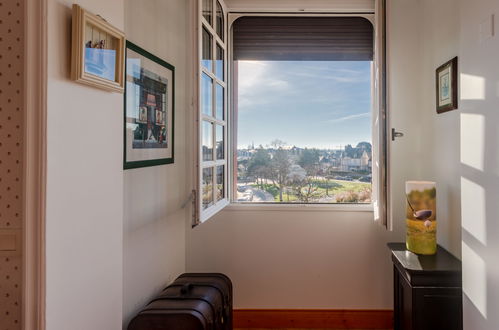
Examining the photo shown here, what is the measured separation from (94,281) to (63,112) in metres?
0.64

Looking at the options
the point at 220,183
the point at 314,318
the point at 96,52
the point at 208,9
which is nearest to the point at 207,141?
the point at 220,183

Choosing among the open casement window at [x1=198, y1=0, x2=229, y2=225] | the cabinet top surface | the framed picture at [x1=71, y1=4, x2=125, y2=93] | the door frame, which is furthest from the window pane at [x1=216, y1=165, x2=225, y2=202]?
the door frame

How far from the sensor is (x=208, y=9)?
205cm

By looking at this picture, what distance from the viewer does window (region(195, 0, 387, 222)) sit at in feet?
8.71

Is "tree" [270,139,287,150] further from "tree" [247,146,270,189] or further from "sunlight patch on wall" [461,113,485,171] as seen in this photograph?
"sunlight patch on wall" [461,113,485,171]

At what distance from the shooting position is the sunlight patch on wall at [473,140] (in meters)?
1.38

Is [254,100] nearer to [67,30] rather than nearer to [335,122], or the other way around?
[335,122]

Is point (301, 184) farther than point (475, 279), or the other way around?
point (301, 184)

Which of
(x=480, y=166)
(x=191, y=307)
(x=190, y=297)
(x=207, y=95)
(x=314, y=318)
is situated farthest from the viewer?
(x=314, y=318)

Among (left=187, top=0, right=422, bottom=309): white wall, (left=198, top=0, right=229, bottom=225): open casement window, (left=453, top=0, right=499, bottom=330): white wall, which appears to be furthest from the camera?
(left=187, top=0, right=422, bottom=309): white wall

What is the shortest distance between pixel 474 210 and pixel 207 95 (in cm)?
158

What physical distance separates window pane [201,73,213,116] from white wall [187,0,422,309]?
94 centimetres

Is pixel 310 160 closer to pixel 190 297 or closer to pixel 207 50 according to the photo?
pixel 207 50

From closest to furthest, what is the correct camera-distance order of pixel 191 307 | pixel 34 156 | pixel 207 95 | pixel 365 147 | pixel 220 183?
pixel 34 156
pixel 191 307
pixel 207 95
pixel 220 183
pixel 365 147
